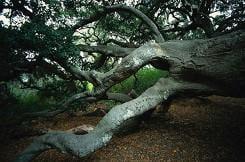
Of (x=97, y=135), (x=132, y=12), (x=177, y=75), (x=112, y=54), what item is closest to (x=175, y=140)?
(x=177, y=75)

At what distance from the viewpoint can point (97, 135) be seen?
4973 mm

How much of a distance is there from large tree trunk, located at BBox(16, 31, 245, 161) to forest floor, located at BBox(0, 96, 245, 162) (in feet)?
3.21

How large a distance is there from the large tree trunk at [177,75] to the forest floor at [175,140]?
98cm

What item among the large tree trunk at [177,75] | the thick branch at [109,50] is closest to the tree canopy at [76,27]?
the thick branch at [109,50]

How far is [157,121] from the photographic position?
312 inches

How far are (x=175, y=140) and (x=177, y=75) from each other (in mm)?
1452

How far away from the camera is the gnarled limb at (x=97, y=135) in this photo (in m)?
4.80

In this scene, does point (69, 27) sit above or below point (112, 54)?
above

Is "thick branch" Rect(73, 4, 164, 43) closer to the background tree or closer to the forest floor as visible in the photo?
the background tree

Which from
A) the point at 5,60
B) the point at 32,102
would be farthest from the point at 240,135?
the point at 32,102

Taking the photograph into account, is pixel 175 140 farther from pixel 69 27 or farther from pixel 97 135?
pixel 69 27

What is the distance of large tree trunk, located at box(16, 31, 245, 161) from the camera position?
5.10 metres

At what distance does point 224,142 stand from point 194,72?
1.65m

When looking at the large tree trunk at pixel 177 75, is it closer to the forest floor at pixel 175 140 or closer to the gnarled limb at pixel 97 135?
the gnarled limb at pixel 97 135
